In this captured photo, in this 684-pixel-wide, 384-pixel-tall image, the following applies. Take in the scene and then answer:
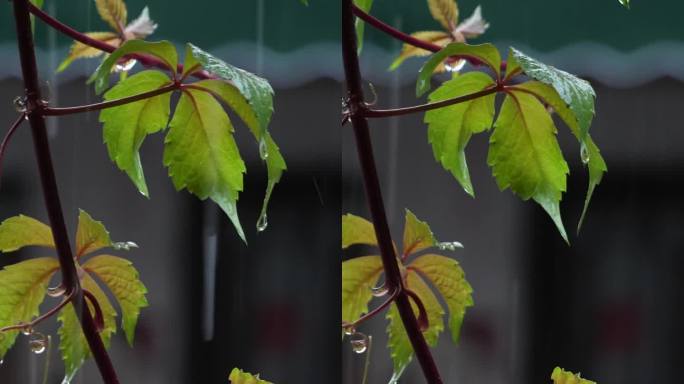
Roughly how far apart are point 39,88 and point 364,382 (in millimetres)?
228

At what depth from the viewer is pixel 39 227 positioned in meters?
0.39

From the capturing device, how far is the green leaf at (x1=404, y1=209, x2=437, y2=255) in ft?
1.39

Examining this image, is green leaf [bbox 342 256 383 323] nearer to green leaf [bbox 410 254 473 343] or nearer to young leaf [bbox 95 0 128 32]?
green leaf [bbox 410 254 473 343]

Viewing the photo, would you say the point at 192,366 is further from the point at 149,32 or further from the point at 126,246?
the point at 149,32

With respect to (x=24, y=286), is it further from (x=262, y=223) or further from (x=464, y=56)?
(x=464, y=56)

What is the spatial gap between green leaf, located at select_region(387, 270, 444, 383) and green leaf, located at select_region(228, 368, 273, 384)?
7 centimetres

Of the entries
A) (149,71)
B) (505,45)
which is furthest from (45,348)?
(505,45)

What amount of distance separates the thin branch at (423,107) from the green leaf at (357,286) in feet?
0.26

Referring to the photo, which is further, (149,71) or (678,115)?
(678,115)

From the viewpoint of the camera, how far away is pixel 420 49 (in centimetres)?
43

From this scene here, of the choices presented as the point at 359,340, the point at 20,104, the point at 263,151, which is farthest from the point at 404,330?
the point at 20,104

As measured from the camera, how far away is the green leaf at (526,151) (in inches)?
14.7

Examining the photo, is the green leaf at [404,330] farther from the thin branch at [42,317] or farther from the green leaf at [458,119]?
the thin branch at [42,317]

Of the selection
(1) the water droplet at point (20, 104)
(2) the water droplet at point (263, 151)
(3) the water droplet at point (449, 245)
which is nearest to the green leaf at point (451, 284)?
(3) the water droplet at point (449, 245)
